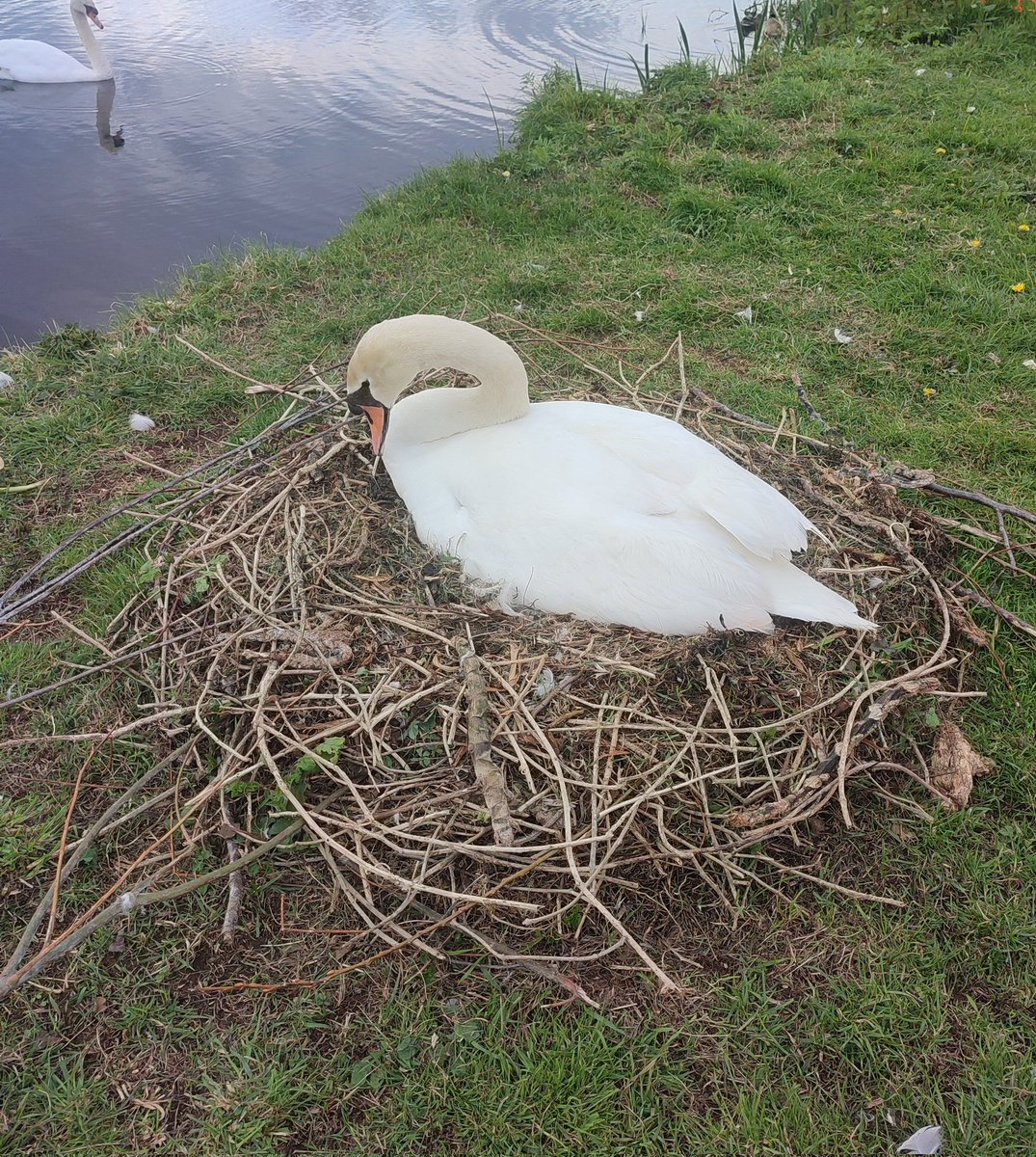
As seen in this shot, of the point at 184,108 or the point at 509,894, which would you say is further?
the point at 184,108

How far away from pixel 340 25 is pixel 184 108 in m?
3.38

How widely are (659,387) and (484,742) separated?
2776 mm

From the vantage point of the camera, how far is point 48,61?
9445mm

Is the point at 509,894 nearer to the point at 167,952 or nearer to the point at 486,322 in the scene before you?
the point at 167,952

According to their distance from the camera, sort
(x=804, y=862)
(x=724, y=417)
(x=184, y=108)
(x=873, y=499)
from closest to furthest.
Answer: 1. (x=804, y=862)
2. (x=873, y=499)
3. (x=724, y=417)
4. (x=184, y=108)

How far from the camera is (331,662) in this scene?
2971 millimetres

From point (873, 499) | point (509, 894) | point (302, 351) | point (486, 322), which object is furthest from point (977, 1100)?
point (302, 351)

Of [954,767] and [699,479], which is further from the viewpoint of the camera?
[699,479]

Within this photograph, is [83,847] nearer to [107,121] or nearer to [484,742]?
[484,742]

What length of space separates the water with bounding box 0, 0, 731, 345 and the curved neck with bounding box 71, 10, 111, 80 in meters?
0.21

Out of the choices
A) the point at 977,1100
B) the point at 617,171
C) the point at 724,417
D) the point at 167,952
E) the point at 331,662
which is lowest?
the point at 167,952

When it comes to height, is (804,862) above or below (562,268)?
below

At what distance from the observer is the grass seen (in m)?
2.35

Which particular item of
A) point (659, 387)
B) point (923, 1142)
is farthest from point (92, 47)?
point (923, 1142)
